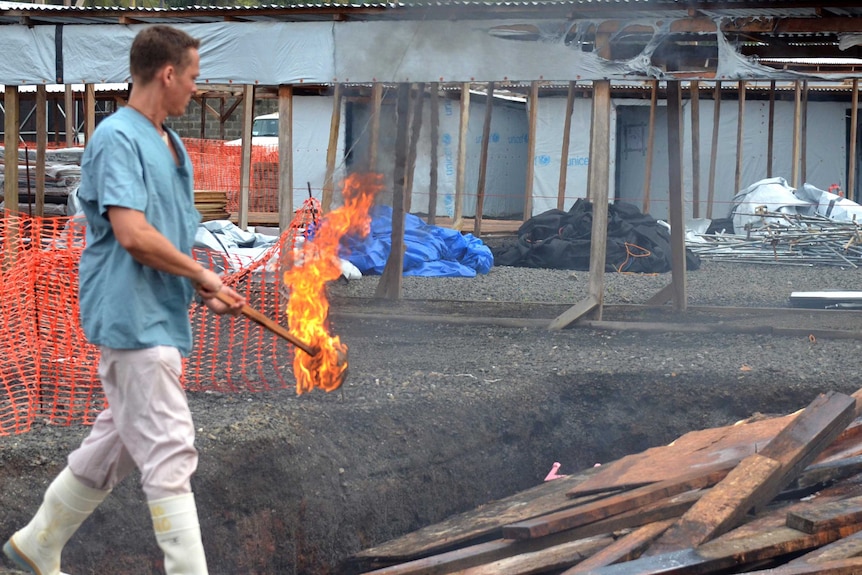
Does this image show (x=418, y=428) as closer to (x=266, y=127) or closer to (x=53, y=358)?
(x=53, y=358)

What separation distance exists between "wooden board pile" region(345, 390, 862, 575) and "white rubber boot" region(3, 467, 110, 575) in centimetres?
154

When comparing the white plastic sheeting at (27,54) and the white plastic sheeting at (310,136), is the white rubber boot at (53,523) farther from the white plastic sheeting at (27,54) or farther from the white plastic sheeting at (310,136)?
the white plastic sheeting at (310,136)

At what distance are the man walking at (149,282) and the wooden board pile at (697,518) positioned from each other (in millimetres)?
1582

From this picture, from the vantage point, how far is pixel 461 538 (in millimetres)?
5137

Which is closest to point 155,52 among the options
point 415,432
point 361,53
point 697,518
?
point 697,518

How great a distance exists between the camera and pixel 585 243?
14500 mm

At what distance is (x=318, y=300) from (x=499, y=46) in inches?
155

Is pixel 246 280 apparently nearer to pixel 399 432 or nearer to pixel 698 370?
pixel 399 432

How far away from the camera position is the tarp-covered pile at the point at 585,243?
46.3 ft

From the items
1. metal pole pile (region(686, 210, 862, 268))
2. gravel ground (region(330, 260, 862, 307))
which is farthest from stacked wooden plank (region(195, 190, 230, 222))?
metal pole pile (region(686, 210, 862, 268))

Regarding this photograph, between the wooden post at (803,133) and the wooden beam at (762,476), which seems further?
the wooden post at (803,133)

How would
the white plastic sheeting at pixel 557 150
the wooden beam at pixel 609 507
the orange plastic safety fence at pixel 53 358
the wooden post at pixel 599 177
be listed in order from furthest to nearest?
the white plastic sheeting at pixel 557 150 → the wooden post at pixel 599 177 → the orange plastic safety fence at pixel 53 358 → the wooden beam at pixel 609 507

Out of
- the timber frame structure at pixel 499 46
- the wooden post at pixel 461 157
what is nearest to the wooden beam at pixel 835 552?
the timber frame structure at pixel 499 46

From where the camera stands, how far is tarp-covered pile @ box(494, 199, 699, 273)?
46.3ft
